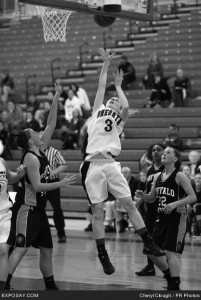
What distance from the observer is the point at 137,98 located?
2142cm

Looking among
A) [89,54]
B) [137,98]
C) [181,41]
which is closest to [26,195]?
[137,98]

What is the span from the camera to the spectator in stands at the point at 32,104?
2233 cm

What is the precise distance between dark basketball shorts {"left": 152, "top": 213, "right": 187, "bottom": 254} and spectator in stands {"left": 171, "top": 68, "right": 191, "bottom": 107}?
38.1ft

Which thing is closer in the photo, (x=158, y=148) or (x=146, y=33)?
(x=158, y=148)

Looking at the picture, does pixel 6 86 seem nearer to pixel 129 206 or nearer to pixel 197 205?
pixel 197 205

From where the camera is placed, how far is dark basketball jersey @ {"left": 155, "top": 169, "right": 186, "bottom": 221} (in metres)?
8.59

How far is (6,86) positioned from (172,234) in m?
15.9

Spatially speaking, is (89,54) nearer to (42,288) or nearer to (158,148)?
(158,148)

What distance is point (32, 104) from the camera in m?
22.6

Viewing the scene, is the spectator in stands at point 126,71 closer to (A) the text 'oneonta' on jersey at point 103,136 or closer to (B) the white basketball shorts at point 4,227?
(A) the text 'oneonta' on jersey at point 103,136

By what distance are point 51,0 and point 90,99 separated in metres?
13.0

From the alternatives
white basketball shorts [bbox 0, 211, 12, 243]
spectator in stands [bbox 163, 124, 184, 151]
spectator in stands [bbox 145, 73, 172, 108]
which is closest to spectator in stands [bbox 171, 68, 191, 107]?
spectator in stands [bbox 145, 73, 172, 108]

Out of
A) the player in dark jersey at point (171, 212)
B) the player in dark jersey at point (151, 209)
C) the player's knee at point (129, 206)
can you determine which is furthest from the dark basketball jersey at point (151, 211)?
the player's knee at point (129, 206)

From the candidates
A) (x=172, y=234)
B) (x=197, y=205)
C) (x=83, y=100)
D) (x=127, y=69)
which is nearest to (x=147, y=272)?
(x=172, y=234)
